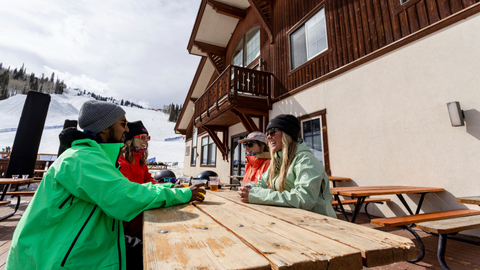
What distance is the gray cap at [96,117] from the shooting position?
145 cm

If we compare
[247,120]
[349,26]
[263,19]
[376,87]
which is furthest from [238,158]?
[349,26]

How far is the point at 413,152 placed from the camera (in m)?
3.67

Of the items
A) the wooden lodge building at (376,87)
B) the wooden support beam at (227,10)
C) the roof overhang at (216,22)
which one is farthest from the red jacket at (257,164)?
the wooden support beam at (227,10)

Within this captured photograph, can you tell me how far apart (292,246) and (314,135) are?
521cm

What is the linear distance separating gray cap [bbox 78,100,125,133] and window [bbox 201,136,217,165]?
1014 cm

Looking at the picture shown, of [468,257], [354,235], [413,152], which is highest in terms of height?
[413,152]

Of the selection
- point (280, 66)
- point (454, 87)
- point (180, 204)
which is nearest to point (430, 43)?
point (454, 87)

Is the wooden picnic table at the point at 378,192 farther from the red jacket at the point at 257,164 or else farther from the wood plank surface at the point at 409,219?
the red jacket at the point at 257,164

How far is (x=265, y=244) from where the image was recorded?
77 centimetres

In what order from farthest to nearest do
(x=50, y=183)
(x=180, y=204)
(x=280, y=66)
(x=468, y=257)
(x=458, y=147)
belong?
(x=280, y=66), (x=458, y=147), (x=468, y=257), (x=180, y=204), (x=50, y=183)

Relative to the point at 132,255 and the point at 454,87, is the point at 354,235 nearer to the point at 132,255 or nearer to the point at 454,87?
the point at 132,255

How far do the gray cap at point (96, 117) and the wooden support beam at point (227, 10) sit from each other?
9.66 meters

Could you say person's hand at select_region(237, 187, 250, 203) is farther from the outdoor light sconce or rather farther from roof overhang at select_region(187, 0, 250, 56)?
roof overhang at select_region(187, 0, 250, 56)

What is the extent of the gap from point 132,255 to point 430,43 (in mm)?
5141
